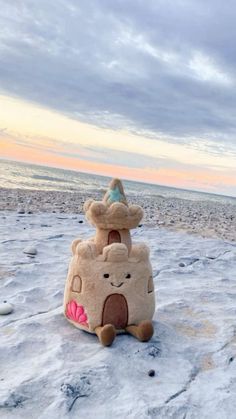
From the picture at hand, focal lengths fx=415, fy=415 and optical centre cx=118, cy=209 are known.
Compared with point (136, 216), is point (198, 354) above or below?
below

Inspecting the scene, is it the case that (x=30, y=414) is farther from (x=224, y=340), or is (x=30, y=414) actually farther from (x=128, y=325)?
(x=224, y=340)

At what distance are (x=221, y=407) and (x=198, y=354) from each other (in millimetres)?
809

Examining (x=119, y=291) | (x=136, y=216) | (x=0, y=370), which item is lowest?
(x=0, y=370)

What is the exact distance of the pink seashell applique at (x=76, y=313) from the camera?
3996 millimetres

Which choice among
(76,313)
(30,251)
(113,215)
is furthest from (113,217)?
(30,251)

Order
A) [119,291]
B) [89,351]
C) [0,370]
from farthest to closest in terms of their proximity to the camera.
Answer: [119,291]
[89,351]
[0,370]

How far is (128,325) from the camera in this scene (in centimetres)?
401

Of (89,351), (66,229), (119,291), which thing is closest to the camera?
(89,351)

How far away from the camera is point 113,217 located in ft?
12.9

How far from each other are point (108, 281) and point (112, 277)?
0.17 feet

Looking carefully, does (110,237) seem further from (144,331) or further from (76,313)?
(144,331)

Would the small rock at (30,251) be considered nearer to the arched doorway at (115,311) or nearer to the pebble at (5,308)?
the pebble at (5,308)

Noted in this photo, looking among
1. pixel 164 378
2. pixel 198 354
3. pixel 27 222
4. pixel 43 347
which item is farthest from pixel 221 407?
pixel 27 222

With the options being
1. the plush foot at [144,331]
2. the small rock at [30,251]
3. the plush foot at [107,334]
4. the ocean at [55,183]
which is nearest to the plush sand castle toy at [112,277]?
the plush foot at [144,331]
